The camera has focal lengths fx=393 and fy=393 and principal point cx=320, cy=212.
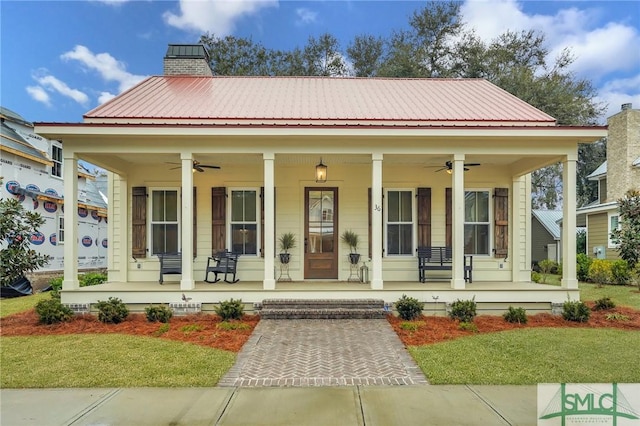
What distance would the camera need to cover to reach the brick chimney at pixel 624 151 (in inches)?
687

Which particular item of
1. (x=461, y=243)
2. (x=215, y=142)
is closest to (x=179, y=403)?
(x=215, y=142)

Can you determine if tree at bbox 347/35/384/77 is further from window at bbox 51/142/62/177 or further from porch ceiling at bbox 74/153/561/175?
porch ceiling at bbox 74/153/561/175

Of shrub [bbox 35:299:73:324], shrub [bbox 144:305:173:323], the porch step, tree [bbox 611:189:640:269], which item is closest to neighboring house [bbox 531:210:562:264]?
tree [bbox 611:189:640:269]

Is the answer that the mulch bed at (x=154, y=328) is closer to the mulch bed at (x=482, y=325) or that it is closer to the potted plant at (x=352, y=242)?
the mulch bed at (x=482, y=325)

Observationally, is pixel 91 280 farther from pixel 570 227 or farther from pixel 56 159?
pixel 570 227

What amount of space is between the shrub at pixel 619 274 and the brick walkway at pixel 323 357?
1058 centimetres

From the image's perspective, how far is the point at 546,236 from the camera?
A: 20.8 metres

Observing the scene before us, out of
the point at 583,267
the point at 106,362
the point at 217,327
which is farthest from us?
the point at 583,267

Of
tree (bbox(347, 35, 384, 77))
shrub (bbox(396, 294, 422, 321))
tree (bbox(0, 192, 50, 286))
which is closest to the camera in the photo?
tree (bbox(0, 192, 50, 286))

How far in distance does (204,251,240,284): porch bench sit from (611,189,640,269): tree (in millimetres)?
7304

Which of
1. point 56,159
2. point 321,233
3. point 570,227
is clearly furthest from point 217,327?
point 56,159

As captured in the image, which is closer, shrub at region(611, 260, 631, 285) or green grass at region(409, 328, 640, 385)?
green grass at region(409, 328, 640, 385)

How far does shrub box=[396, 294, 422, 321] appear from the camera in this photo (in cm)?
723

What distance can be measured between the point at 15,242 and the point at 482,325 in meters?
7.42
